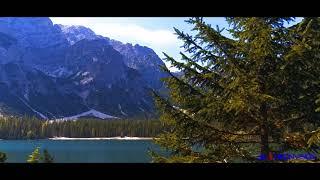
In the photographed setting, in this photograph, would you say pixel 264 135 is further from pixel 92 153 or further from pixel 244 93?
pixel 92 153

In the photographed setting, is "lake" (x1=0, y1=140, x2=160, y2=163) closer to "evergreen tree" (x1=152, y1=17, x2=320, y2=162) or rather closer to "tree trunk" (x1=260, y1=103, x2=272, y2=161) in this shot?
"evergreen tree" (x1=152, y1=17, x2=320, y2=162)


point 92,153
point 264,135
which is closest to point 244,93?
point 264,135

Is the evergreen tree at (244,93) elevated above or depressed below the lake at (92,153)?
above

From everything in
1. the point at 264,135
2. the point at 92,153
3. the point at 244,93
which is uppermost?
the point at 244,93

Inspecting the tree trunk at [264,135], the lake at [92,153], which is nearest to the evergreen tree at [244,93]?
the tree trunk at [264,135]

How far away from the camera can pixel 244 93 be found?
10.6 metres

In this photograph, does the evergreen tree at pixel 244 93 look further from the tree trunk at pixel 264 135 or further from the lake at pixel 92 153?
the lake at pixel 92 153

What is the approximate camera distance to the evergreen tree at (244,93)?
434 inches

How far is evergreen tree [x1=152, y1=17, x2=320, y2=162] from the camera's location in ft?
36.1

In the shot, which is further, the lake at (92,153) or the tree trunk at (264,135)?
the lake at (92,153)
